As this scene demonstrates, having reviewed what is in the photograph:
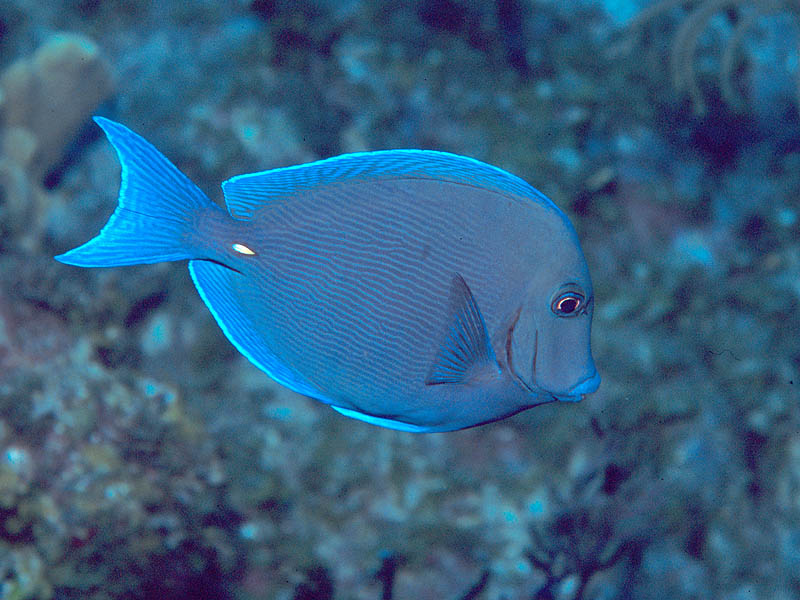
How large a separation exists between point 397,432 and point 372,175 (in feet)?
5.46

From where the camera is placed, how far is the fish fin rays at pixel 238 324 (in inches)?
54.9

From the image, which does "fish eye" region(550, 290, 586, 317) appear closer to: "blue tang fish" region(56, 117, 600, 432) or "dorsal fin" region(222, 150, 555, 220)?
"blue tang fish" region(56, 117, 600, 432)

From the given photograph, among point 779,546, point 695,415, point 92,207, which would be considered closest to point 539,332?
point 695,415

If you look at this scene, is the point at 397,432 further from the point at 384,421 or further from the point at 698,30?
the point at 698,30

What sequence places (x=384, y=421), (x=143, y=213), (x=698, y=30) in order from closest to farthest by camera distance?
(x=143, y=213) → (x=384, y=421) → (x=698, y=30)

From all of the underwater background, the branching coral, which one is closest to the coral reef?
the underwater background

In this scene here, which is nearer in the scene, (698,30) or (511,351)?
(511,351)

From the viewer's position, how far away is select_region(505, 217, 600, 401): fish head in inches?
51.8

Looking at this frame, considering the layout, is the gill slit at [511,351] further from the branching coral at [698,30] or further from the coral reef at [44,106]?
the coral reef at [44,106]

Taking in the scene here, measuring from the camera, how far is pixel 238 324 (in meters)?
1.41

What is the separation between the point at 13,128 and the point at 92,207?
751 millimetres

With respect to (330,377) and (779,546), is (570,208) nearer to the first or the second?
(779,546)

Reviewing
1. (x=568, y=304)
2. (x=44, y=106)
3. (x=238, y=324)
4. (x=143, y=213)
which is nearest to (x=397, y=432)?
(x=238, y=324)

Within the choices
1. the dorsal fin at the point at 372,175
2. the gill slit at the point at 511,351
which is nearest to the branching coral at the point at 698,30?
the dorsal fin at the point at 372,175
